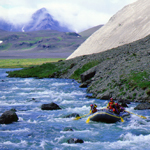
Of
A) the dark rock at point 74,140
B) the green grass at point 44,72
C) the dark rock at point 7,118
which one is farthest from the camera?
the green grass at point 44,72

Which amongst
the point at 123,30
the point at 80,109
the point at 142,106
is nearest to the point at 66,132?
the point at 80,109

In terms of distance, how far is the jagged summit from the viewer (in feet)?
335

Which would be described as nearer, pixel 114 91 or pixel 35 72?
pixel 114 91

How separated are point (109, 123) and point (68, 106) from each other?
32.3 feet

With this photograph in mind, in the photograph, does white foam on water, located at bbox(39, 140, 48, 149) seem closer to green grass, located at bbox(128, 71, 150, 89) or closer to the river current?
the river current

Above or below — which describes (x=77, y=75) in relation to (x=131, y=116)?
above

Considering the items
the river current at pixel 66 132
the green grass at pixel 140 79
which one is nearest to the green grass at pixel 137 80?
the green grass at pixel 140 79

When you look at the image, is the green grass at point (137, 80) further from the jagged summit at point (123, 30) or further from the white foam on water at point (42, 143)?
the jagged summit at point (123, 30)

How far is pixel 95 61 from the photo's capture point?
256ft

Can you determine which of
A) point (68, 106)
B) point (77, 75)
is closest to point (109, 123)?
point (68, 106)

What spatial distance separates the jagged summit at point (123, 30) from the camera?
102188 millimetres

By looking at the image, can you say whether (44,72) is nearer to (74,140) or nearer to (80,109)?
(80,109)

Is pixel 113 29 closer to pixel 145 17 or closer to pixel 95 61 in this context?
pixel 145 17

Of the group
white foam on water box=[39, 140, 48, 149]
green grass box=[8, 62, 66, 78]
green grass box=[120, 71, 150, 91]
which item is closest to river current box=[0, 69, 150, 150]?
white foam on water box=[39, 140, 48, 149]
